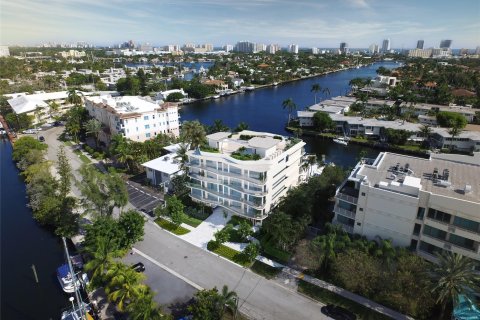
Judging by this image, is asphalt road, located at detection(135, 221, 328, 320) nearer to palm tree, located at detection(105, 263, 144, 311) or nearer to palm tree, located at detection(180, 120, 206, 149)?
palm tree, located at detection(105, 263, 144, 311)

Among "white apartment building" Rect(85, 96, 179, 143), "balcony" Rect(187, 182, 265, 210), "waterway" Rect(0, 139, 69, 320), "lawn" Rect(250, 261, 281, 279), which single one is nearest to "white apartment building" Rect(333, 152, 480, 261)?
"lawn" Rect(250, 261, 281, 279)

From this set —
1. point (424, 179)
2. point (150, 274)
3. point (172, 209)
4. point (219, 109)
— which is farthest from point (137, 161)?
point (219, 109)

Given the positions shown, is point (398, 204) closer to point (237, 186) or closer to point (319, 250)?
point (319, 250)

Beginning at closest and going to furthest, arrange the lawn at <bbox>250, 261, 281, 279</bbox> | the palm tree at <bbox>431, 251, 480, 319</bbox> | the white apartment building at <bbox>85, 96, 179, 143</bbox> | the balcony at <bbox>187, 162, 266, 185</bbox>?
the palm tree at <bbox>431, 251, 480, 319</bbox>
the lawn at <bbox>250, 261, 281, 279</bbox>
the balcony at <bbox>187, 162, 266, 185</bbox>
the white apartment building at <bbox>85, 96, 179, 143</bbox>

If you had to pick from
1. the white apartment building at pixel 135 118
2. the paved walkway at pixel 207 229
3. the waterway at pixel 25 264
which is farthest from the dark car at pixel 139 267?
the white apartment building at pixel 135 118

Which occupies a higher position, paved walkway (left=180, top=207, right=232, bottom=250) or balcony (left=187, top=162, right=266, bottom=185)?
balcony (left=187, top=162, right=266, bottom=185)

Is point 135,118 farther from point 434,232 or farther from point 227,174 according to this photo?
point 434,232
